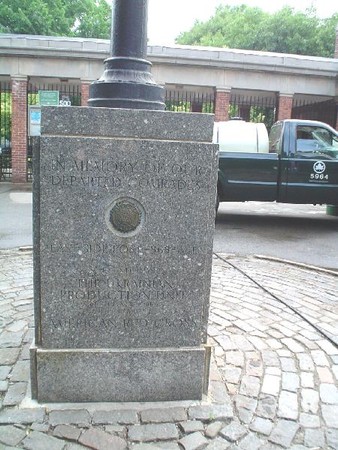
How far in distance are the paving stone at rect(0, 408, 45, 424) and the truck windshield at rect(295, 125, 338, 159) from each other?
26.5 ft

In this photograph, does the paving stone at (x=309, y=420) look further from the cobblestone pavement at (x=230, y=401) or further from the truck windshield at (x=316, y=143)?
the truck windshield at (x=316, y=143)

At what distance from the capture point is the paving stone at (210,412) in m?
2.80

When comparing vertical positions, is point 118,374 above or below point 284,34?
below

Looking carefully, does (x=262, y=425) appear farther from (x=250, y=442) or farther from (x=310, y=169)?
(x=310, y=169)

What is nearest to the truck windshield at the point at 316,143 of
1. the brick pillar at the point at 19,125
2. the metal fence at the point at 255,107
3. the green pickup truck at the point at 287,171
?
the green pickup truck at the point at 287,171

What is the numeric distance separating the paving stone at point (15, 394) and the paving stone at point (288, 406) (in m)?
1.58

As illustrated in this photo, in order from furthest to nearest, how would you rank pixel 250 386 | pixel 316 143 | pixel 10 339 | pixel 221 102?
pixel 221 102 → pixel 316 143 → pixel 10 339 → pixel 250 386

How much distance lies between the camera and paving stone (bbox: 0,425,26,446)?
253 centimetres

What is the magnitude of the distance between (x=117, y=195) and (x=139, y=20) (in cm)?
116

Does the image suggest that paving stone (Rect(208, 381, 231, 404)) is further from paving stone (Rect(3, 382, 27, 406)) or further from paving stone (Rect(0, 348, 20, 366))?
paving stone (Rect(0, 348, 20, 366))

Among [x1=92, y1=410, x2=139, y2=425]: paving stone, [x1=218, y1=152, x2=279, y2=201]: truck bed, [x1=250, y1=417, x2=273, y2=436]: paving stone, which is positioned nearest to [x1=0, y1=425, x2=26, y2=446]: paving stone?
[x1=92, y1=410, x2=139, y2=425]: paving stone

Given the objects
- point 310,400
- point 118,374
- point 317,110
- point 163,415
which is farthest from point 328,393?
point 317,110

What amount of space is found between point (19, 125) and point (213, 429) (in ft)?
52.8

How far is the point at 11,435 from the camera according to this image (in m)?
2.58
